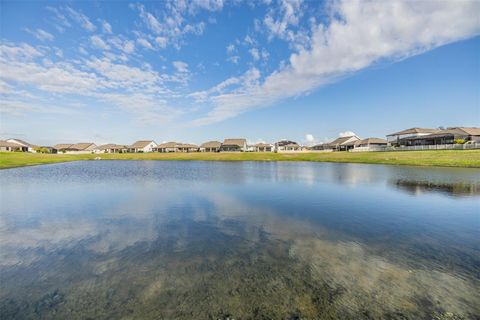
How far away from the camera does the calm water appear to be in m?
5.99

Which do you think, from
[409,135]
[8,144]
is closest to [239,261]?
[409,135]

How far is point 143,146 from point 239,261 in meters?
145

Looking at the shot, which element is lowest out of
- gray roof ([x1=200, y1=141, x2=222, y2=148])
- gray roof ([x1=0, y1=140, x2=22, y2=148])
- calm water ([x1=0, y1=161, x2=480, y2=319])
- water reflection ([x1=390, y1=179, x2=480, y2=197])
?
water reflection ([x1=390, y1=179, x2=480, y2=197])

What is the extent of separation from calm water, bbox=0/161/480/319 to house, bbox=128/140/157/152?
128 meters

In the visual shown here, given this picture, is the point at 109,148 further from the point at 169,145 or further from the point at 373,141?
the point at 373,141

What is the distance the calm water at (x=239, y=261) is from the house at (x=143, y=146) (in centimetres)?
12804

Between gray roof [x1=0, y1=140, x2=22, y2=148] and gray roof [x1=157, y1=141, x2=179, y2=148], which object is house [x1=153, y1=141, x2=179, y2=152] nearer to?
gray roof [x1=157, y1=141, x2=179, y2=148]

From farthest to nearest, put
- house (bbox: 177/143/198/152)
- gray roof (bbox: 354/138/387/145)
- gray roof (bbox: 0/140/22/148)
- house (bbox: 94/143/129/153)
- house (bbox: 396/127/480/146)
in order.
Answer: house (bbox: 94/143/129/153)
house (bbox: 177/143/198/152)
gray roof (bbox: 354/138/387/145)
gray roof (bbox: 0/140/22/148)
house (bbox: 396/127/480/146)

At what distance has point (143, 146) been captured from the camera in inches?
5468

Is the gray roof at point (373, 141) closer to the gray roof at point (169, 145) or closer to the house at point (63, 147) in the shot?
the gray roof at point (169, 145)

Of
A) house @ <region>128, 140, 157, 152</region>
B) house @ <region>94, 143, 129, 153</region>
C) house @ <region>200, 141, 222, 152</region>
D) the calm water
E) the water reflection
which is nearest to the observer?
the calm water

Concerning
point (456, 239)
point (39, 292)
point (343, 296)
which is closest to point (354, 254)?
point (343, 296)

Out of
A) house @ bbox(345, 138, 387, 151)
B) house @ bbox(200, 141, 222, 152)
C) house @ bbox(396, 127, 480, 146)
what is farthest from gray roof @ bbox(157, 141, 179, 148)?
house @ bbox(396, 127, 480, 146)

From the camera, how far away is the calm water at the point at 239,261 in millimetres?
5988
